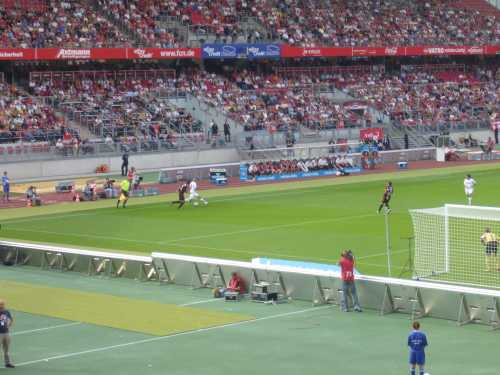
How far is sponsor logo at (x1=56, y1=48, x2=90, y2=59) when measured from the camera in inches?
2773

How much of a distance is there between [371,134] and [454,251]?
4453cm

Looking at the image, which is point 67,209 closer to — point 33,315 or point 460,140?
point 33,315

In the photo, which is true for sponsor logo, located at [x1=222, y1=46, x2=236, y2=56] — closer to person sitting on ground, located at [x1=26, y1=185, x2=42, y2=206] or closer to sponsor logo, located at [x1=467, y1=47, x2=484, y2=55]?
sponsor logo, located at [x1=467, y1=47, x2=484, y2=55]

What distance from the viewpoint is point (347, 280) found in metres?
26.3

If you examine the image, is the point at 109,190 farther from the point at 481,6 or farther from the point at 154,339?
the point at 481,6

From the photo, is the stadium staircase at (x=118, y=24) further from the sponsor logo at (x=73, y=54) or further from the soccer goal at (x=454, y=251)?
the soccer goal at (x=454, y=251)

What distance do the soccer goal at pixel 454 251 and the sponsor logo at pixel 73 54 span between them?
133 ft

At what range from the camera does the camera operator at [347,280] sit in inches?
1029

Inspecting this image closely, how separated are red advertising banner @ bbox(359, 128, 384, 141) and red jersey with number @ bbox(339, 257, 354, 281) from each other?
1985 inches

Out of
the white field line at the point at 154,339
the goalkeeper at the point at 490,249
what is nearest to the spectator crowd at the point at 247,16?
the goalkeeper at the point at 490,249

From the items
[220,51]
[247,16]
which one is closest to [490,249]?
[220,51]

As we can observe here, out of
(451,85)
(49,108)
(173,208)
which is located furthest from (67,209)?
(451,85)

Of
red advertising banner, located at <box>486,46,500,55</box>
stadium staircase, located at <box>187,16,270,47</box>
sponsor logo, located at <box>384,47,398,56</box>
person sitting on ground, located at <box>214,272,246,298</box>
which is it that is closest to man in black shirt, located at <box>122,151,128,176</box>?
stadium staircase, located at <box>187,16,270,47</box>

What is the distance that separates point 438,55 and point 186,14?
26393 millimetres
